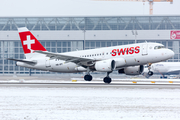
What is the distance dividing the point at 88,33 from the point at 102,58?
48.9 m

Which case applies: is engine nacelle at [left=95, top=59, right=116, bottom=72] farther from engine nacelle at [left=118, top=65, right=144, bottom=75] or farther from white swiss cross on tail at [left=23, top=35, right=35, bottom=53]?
white swiss cross on tail at [left=23, top=35, right=35, bottom=53]

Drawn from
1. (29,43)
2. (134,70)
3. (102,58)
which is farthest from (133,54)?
(29,43)

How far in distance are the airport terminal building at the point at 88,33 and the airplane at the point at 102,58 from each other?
43901 millimetres

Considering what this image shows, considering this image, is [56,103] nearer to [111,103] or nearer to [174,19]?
[111,103]

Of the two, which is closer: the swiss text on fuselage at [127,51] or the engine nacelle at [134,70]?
the swiss text on fuselage at [127,51]

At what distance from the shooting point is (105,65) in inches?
1448

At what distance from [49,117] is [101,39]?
244 feet

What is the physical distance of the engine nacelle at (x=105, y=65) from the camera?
36719 millimetres

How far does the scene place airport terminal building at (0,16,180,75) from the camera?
87.2m

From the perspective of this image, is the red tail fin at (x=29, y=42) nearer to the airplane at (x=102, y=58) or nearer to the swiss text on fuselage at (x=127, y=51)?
the airplane at (x=102, y=58)

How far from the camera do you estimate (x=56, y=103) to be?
718 inches

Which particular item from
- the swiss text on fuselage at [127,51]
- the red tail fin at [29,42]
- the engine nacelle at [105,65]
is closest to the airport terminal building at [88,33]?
the red tail fin at [29,42]

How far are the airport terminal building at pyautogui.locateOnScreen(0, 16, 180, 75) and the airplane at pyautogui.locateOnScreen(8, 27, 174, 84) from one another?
144 ft

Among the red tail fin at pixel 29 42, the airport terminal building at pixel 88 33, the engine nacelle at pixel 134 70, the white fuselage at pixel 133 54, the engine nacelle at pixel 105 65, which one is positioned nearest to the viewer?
→ the engine nacelle at pixel 105 65
